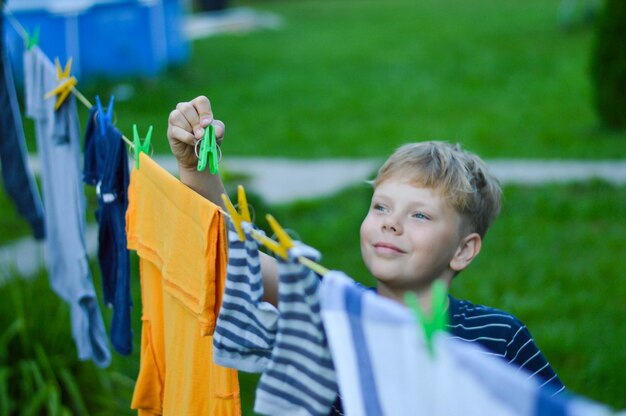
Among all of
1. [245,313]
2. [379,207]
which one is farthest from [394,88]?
[245,313]

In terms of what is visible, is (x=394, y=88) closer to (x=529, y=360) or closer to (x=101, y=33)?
(x=101, y=33)

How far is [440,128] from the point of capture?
9930mm

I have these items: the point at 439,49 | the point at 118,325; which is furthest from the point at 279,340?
the point at 439,49

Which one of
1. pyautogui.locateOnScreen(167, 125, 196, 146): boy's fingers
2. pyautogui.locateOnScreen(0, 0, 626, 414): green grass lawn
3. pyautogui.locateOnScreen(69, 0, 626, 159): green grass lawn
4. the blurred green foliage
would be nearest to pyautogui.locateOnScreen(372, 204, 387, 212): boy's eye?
pyautogui.locateOnScreen(167, 125, 196, 146): boy's fingers

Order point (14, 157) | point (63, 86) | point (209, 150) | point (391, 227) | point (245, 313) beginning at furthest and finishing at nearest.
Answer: point (14, 157) < point (63, 86) < point (209, 150) < point (391, 227) < point (245, 313)

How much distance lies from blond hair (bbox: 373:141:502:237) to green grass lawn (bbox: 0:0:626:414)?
6.91 ft

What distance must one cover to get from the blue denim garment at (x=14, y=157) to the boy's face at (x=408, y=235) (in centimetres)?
234

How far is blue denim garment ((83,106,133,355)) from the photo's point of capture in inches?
106

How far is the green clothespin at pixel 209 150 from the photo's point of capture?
2.25 metres

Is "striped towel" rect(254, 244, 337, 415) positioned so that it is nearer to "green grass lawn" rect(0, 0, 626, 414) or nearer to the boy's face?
the boy's face

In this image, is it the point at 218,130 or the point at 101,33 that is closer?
the point at 218,130

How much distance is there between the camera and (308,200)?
768cm

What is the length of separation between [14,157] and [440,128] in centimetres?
631

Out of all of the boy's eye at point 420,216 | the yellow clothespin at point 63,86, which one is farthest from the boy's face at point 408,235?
the yellow clothespin at point 63,86
